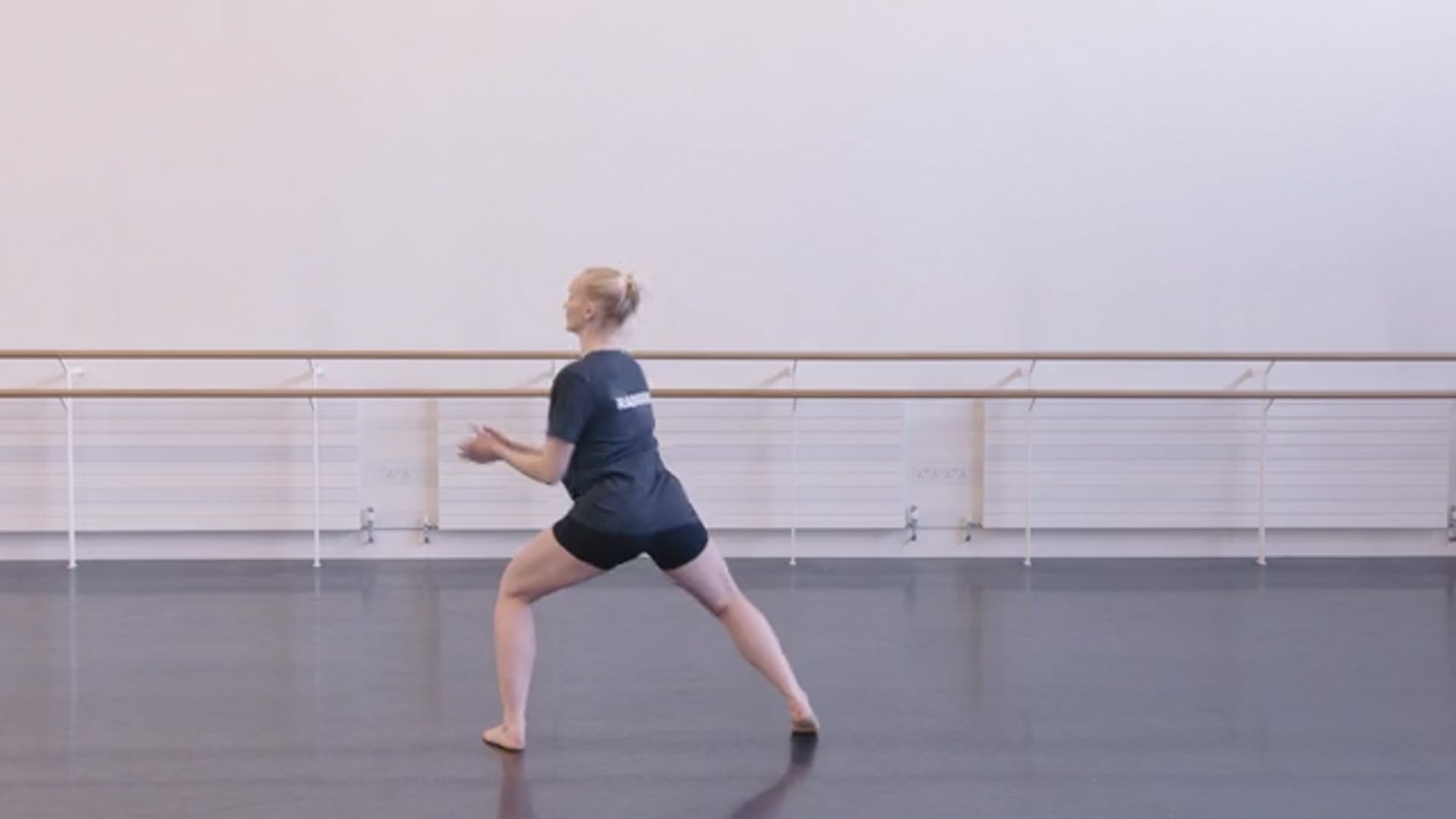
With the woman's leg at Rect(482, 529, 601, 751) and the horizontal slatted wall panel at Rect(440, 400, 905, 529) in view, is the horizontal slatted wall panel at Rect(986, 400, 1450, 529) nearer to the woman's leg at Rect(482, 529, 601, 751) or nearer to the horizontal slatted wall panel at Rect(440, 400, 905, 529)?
the horizontal slatted wall panel at Rect(440, 400, 905, 529)

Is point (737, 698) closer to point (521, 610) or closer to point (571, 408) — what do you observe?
point (521, 610)

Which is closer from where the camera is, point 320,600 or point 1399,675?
point 1399,675

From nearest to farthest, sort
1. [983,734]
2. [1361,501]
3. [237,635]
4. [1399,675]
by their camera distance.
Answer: [983,734] → [1399,675] → [237,635] → [1361,501]

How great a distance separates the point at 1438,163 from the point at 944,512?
9.51 ft

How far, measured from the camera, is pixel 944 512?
704 centimetres

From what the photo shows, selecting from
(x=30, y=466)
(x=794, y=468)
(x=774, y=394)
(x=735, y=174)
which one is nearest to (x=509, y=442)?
(x=774, y=394)

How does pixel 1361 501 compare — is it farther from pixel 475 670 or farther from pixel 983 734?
pixel 475 670

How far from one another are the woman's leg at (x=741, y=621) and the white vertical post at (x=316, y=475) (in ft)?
11.3

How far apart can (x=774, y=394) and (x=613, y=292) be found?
2984 millimetres

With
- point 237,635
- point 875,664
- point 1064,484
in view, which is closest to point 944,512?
point 1064,484

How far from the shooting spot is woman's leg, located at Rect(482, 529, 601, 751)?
3.61 meters

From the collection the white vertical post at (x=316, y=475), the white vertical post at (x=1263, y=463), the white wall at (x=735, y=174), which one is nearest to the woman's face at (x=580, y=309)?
the white wall at (x=735, y=174)

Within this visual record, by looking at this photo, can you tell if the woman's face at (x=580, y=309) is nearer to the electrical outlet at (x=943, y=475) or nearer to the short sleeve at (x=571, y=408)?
the short sleeve at (x=571, y=408)

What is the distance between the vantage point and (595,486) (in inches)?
140
